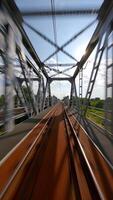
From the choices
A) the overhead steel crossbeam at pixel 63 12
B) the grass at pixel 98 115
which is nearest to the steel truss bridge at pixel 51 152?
the overhead steel crossbeam at pixel 63 12

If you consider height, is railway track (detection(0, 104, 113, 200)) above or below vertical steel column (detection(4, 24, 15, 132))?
below

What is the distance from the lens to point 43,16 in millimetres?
11297

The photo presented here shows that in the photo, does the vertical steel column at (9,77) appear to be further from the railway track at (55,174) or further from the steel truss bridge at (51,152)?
the railway track at (55,174)

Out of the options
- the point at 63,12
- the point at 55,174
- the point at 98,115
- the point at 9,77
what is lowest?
the point at 55,174

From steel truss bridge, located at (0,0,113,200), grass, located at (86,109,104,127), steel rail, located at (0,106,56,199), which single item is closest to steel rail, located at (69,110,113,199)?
steel truss bridge, located at (0,0,113,200)

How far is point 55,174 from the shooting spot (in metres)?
5.24

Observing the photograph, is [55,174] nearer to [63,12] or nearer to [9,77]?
[9,77]

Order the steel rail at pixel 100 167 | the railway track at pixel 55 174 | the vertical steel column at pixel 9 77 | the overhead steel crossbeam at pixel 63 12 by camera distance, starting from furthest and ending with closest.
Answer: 1. the overhead steel crossbeam at pixel 63 12
2. the vertical steel column at pixel 9 77
3. the steel rail at pixel 100 167
4. the railway track at pixel 55 174

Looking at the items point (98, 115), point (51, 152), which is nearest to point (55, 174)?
point (51, 152)

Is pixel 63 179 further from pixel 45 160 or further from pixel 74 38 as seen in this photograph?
pixel 74 38

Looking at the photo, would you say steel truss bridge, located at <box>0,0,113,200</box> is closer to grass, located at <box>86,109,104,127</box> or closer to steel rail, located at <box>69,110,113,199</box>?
steel rail, located at <box>69,110,113,199</box>

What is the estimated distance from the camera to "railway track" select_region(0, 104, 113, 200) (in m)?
4.24

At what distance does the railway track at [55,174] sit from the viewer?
167 inches

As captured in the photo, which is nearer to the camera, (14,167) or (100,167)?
(14,167)
